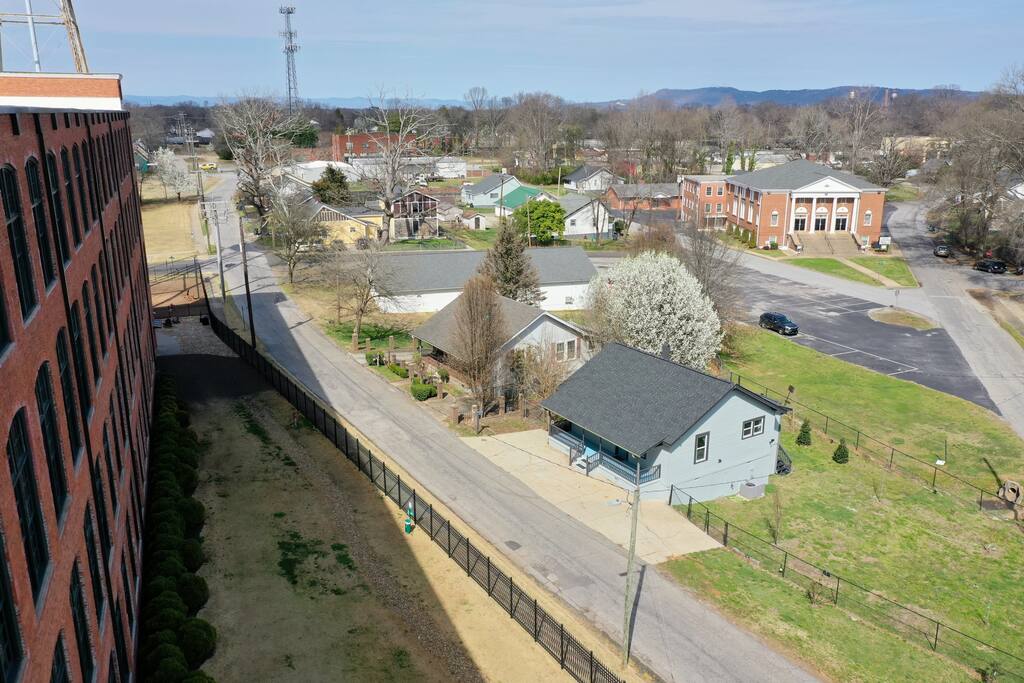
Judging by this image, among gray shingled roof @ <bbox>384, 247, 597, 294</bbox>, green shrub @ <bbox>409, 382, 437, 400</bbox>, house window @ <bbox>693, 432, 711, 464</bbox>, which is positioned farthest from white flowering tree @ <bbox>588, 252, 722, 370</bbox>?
gray shingled roof @ <bbox>384, 247, 597, 294</bbox>

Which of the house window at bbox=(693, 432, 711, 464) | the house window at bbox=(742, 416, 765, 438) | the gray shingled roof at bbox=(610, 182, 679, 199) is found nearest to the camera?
the house window at bbox=(693, 432, 711, 464)

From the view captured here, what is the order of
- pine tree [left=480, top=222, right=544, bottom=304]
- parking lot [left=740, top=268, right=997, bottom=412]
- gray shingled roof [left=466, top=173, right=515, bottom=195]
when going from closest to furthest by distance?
1. parking lot [left=740, top=268, right=997, bottom=412]
2. pine tree [left=480, top=222, right=544, bottom=304]
3. gray shingled roof [left=466, top=173, right=515, bottom=195]

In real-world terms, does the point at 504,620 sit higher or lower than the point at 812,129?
lower

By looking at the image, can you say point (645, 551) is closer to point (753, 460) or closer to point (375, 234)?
point (753, 460)

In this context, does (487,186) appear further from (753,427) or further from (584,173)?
(753,427)

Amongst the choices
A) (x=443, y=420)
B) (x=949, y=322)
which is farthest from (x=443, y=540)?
(x=949, y=322)

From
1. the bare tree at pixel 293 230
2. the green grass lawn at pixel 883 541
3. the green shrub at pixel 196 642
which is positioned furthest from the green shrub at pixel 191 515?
the bare tree at pixel 293 230

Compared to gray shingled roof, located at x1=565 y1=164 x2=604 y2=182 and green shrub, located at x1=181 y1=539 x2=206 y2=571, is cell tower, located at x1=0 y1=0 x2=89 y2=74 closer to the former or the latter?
green shrub, located at x1=181 y1=539 x2=206 y2=571
